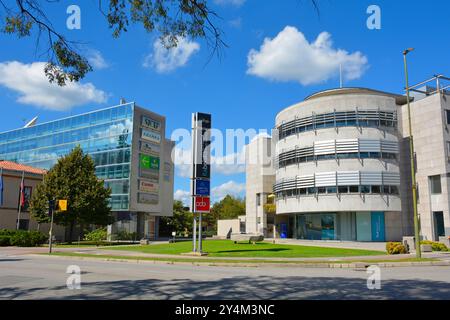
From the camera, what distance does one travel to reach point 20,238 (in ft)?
119

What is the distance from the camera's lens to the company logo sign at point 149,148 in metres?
60.8

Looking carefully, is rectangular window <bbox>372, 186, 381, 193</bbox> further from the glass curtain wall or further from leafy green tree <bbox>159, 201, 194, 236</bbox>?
leafy green tree <bbox>159, 201, 194, 236</bbox>

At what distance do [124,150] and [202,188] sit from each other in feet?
114

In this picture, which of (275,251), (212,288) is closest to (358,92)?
(275,251)

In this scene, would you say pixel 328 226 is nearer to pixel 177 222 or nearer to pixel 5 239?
pixel 5 239

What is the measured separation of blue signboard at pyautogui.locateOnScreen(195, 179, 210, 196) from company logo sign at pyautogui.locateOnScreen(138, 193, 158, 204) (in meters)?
35.0

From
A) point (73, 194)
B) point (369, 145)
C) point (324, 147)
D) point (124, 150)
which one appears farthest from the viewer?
point (124, 150)

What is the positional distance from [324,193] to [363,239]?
633 centimetres

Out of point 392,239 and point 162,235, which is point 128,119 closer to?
point 162,235

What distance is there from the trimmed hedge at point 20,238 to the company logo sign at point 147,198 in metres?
22.5

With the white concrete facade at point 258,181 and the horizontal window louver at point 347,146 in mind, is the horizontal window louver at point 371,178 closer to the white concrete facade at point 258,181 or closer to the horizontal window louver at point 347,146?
the horizontal window louver at point 347,146

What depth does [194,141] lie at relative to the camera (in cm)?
2675

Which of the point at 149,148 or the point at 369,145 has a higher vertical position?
the point at 149,148
